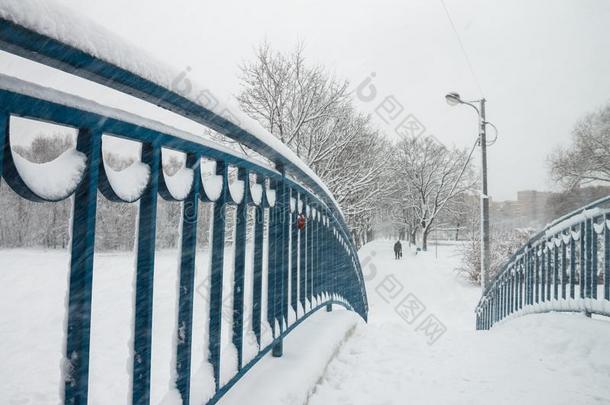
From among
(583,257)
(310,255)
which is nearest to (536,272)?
(583,257)

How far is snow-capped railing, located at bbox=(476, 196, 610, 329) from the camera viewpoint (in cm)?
386

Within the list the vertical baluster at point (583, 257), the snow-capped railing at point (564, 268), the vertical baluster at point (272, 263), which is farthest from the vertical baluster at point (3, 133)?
the vertical baluster at point (583, 257)

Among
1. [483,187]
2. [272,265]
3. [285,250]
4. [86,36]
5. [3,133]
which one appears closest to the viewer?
[3,133]

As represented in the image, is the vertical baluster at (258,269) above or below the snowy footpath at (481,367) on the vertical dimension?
above

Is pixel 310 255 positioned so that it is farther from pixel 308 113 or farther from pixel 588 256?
pixel 308 113

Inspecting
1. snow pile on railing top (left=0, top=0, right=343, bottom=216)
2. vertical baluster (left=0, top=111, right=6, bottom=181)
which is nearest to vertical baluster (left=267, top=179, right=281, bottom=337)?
snow pile on railing top (left=0, top=0, right=343, bottom=216)

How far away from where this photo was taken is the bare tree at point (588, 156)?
25.4 meters

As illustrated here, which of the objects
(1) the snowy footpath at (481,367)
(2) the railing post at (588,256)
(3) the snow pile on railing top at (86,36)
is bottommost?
(1) the snowy footpath at (481,367)

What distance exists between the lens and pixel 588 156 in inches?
1022

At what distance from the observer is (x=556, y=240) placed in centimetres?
473

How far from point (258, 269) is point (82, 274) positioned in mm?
1164

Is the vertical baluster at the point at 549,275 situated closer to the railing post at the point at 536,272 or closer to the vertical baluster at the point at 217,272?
the railing post at the point at 536,272

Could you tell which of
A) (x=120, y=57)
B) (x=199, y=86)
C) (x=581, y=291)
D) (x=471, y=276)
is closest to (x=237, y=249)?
(x=199, y=86)

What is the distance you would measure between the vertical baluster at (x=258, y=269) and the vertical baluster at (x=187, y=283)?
59 centimetres
